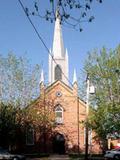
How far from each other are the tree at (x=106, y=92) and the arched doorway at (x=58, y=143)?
10.0 meters

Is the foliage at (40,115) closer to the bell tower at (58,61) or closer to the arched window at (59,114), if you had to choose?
the arched window at (59,114)

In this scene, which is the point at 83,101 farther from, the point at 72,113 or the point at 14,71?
the point at 14,71

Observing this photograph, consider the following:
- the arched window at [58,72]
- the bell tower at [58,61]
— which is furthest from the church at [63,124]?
the arched window at [58,72]

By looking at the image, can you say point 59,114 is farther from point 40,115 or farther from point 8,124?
point 8,124

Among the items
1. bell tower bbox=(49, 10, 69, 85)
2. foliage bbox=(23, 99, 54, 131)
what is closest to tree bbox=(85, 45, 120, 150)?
foliage bbox=(23, 99, 54, 131)

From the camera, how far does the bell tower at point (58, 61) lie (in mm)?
78944

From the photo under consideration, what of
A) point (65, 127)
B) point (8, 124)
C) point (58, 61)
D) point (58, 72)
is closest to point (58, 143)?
point (65, 127)

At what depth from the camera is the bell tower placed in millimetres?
78944

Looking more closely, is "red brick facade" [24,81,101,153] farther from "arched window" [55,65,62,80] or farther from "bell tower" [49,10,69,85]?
"arched window" [55,65,62,80]

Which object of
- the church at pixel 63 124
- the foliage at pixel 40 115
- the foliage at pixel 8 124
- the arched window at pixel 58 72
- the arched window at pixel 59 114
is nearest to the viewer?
the foliage at pixel 8 124

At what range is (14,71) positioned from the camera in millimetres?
55812

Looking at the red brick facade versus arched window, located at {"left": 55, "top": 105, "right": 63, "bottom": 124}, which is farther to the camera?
arched window, located at {"left": 55, "top": 105, "right": 63, "bottom": 124}

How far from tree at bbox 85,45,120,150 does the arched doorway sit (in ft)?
32.9

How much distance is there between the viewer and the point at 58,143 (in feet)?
207
